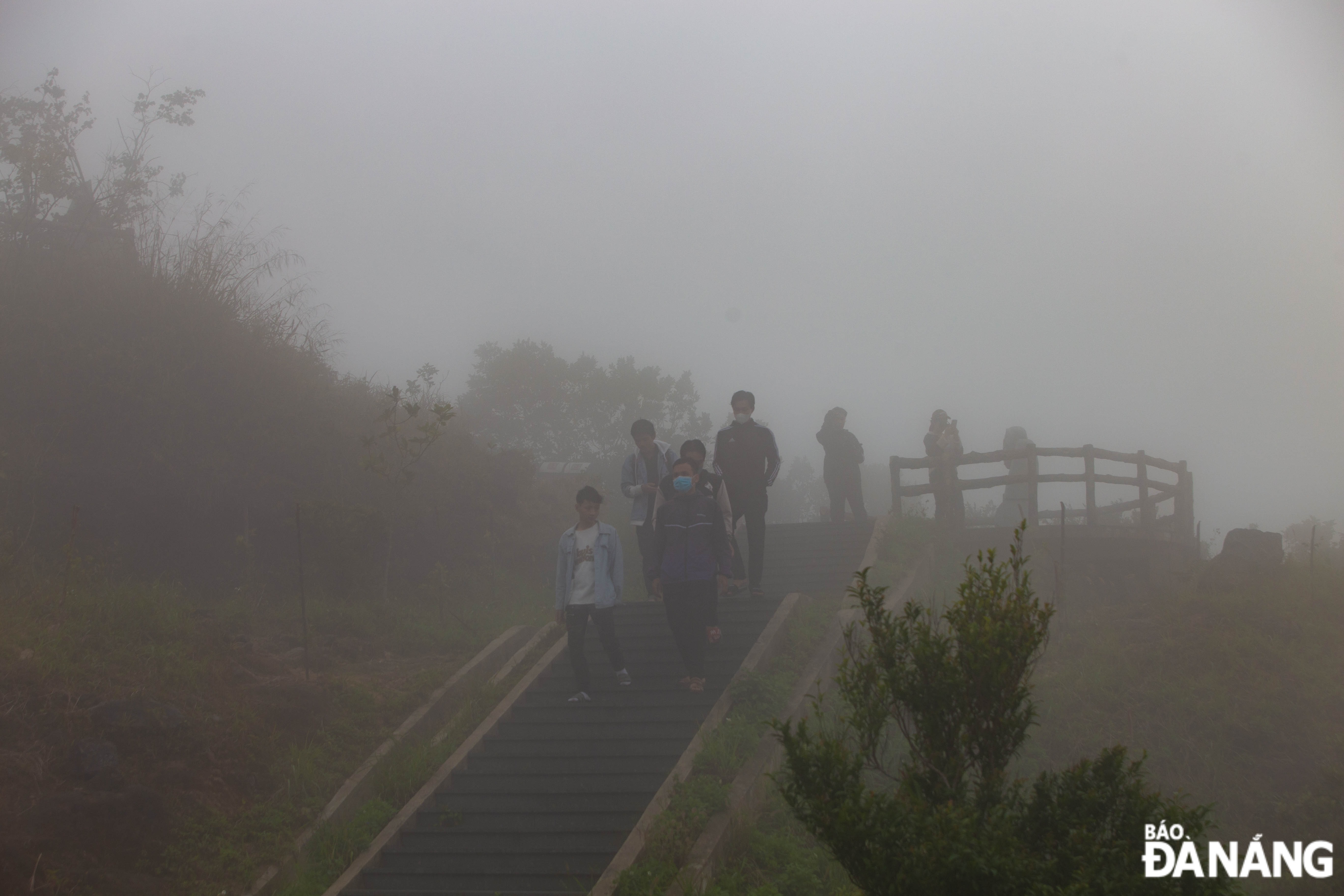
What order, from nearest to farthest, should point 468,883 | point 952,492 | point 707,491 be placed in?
1. point 468,883
2. point 707,491
3. point 952,492

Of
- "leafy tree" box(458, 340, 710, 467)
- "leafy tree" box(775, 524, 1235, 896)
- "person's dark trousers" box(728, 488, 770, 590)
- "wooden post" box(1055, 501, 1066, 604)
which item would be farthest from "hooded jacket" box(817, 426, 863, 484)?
"leafy tree" box(458, 340, 710, 467)

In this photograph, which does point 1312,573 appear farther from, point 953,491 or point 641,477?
point 641,477

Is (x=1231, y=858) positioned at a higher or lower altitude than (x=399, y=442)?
lower

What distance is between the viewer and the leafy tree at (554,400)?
3653 cm

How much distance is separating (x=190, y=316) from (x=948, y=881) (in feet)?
42.8

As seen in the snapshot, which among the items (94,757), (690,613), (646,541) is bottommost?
(94,757)

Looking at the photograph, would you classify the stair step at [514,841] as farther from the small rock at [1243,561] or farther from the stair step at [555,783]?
the small rock at [1243,561]

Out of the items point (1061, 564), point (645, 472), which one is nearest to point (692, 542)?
point (645, 472)

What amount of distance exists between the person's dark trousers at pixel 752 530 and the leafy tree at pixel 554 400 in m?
26.3

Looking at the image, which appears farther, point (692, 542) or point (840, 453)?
point (840, 453)

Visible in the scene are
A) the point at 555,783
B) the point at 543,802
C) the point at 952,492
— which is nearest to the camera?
the point at 543,802

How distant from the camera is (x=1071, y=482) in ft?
40.9

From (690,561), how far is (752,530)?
6.37ft

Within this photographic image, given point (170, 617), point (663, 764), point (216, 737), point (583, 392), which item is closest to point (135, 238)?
point (170, 617)
